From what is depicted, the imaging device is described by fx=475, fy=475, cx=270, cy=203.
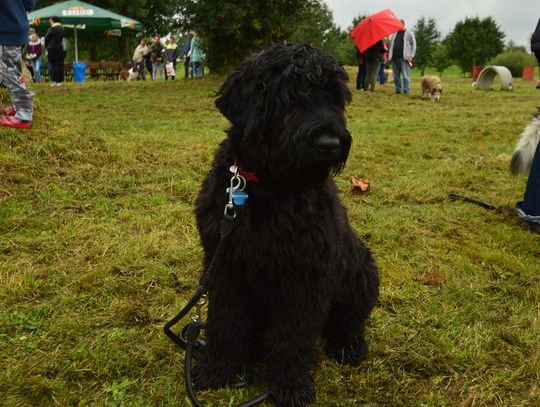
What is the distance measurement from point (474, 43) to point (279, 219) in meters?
48.1

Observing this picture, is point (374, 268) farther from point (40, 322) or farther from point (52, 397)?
point (40, 322)

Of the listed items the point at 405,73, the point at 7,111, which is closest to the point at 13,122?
the point at 7,111

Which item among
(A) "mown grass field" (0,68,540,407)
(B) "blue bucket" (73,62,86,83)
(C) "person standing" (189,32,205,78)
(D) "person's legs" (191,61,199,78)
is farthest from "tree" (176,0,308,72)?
(B) "blue bucket" (73,62,86,83)

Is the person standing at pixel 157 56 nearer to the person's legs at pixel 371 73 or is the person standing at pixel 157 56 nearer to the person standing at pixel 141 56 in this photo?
the person standing at pixel 141 56

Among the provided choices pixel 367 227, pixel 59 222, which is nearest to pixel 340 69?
pixel 367 227

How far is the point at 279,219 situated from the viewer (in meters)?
2.42

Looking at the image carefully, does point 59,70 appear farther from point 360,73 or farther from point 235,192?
point 235,192

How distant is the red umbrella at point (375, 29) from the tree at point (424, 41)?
27.5 m

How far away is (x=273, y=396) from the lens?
8.64 ft

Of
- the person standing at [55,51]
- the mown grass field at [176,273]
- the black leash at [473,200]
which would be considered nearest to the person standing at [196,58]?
the person standing at [55,51]

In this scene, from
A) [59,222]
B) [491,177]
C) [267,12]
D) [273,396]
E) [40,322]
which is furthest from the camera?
[267,12]

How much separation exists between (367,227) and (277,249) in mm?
2988

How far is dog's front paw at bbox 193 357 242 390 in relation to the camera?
272 centimetres

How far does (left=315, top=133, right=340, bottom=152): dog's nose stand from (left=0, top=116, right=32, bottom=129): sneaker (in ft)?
19.1
